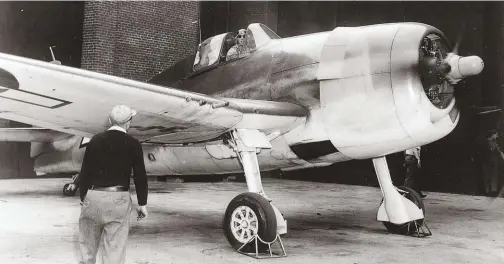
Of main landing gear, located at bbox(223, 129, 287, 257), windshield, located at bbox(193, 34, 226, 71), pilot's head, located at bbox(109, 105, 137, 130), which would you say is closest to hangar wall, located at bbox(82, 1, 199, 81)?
windshield, located at bbox(193, 34, 226, 71)

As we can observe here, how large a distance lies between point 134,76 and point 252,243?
948 centimetres

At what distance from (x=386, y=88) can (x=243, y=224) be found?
176 cm

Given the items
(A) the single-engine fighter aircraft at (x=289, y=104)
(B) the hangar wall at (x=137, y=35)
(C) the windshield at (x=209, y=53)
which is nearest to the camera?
(A) the single-engine fighter aircraft at (x=289, y=104)

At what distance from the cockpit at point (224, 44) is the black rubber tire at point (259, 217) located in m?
1.86

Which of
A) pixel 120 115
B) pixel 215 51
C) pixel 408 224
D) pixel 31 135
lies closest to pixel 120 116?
pixel 120 115

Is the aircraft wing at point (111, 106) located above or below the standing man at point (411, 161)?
above

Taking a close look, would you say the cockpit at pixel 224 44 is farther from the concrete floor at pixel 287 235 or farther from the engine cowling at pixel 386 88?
the concrete floor at pixel 287 235

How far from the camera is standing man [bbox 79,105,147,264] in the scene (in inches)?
117

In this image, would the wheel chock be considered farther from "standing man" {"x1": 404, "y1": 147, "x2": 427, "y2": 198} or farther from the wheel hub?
"standing man" {"x1": 404, "y1": 147, "x2": 427, "y2": 198}

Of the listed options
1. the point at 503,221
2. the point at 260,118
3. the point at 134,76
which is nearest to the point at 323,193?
the point at 503,221

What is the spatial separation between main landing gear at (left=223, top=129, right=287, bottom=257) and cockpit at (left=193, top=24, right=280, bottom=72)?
4.18ft

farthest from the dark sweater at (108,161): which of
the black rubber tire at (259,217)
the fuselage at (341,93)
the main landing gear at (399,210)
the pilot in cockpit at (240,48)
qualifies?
the main landing gear at (399,210)

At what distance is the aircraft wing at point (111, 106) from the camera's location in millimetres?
3465

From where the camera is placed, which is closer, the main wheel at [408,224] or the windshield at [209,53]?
the main wheel at [408,224]
